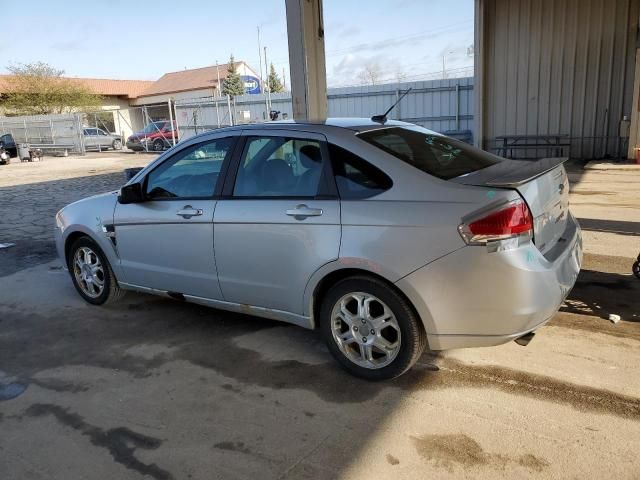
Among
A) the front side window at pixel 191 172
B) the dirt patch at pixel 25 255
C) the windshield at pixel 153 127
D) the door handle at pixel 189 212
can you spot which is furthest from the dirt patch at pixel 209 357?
the windshield at pixel 153 127

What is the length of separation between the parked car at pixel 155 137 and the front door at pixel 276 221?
24888 mm

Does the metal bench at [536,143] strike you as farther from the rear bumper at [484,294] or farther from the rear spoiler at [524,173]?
the rear bumper at [484,294]

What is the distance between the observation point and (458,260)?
3029mm

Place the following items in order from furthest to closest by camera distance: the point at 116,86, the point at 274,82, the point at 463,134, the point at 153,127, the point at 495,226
Answer: the point at 274,82 → the point at 116,86 → the point at 153,127 → the point at 463,134 → the point at 495,226

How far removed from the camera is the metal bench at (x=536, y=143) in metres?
15.5

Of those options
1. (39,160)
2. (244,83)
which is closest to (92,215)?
(39,160)

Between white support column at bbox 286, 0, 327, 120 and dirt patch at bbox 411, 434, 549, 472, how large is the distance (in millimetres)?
5313

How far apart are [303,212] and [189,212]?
1.10 meters

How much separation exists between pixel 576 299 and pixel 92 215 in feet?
14.4

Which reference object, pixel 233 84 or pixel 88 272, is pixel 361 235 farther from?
pixel 233 84

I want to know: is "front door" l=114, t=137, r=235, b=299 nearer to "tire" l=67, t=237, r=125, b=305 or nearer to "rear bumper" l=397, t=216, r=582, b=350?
"tire" l=67, t=237, r=125, b=305

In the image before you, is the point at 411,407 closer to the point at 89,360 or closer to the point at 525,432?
the point at 525,432

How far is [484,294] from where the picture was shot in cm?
302

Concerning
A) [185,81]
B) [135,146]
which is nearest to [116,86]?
[185,81]
